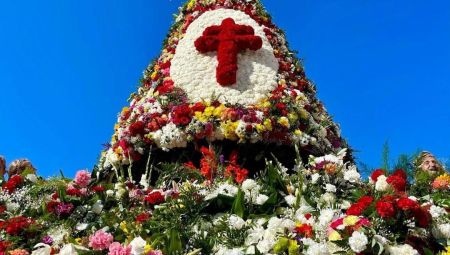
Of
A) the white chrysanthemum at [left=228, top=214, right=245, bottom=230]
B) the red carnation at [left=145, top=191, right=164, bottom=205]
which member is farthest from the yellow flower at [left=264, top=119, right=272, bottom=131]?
the white chrysanthemum at [left=228, top=214, right=245, bottom=230]

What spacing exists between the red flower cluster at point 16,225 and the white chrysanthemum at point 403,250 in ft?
12.9

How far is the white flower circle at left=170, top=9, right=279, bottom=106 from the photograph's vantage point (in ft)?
32.8

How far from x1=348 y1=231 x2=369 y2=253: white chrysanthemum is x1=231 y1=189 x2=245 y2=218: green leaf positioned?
1461mm

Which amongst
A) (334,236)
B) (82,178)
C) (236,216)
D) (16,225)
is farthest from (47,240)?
(334,236)

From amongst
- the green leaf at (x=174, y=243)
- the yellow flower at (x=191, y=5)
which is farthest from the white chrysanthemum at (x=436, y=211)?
the yellow flower at (x=191, y=5)

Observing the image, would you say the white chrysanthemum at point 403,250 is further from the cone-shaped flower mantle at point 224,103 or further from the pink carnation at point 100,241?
the cone-shaped flower mantle at point 224,103

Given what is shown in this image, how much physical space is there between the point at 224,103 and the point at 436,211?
4333 mm

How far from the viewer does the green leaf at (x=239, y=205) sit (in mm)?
6387

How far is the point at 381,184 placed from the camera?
6605 mm

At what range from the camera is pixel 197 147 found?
9352mm

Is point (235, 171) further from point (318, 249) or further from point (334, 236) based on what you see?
point (318, 249)

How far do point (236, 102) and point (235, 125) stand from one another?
704 mm

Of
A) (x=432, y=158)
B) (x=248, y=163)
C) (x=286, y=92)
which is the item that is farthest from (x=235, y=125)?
(x=432, y=158)

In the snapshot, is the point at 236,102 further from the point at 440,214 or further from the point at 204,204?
the point at 440,214
